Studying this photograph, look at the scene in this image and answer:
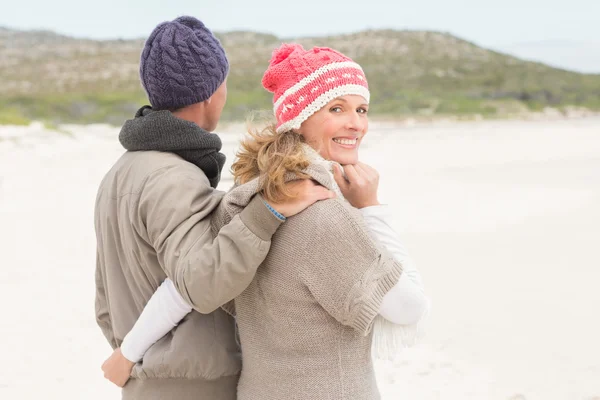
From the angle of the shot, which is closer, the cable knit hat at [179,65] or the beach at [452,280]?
the cable knit hat at [179,65]

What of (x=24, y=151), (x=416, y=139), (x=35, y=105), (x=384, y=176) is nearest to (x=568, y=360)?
(x=384, y=176)

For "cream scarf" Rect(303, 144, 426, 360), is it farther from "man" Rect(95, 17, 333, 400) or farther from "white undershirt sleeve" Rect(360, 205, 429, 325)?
"man" Rect(95, 17, 333, 400)

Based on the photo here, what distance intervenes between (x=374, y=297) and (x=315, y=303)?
5.9 inches

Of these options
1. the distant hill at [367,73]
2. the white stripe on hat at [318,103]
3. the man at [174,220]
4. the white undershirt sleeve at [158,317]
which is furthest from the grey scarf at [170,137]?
the distant hill at [367,73]

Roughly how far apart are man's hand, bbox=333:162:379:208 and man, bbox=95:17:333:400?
0.46 ft

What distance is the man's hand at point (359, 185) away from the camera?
1.73 m

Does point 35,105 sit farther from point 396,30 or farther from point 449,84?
point 396,30

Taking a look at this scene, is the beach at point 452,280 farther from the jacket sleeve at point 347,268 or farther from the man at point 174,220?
the jacket sleeve at point 347,268

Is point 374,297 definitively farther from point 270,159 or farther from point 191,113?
point 191,113

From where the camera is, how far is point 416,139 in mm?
22250

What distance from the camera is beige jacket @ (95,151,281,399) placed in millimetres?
1622

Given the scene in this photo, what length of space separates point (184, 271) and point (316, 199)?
359mm

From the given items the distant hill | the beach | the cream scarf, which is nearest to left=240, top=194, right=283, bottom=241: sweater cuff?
the cream scarf

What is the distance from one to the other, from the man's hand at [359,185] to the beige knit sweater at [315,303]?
0.09 metres
